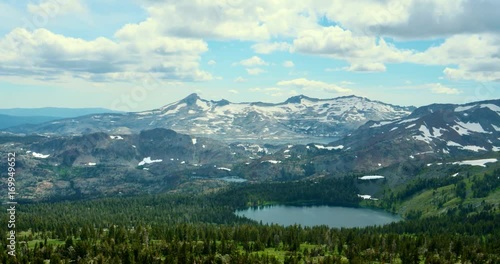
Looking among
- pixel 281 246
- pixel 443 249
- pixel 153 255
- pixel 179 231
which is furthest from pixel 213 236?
pixel 443 249

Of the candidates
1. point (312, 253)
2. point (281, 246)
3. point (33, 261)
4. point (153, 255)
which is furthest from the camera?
point (281, 246)

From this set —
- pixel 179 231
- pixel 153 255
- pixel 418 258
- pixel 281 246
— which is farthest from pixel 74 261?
pixel 418 258

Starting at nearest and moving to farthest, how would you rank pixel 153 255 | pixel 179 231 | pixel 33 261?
pixel 33 261
pixel 153 255
pixel 179 231

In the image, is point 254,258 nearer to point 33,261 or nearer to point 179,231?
point 179,231

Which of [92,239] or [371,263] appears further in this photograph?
[92,239]

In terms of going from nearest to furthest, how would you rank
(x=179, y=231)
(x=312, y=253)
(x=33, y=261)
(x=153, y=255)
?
1. (x=33, y=261)
2. (x=153, y=255)
3. (x=312, y=253)
4. (x=179, y=231)

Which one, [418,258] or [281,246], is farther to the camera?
[281,246]

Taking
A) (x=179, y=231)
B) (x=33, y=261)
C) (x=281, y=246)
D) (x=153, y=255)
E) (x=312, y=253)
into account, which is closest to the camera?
(x=33, y=261)

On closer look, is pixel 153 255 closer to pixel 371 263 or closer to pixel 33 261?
Result: pixel 33 261

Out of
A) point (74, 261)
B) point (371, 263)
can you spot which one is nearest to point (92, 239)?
point (74, 261)
